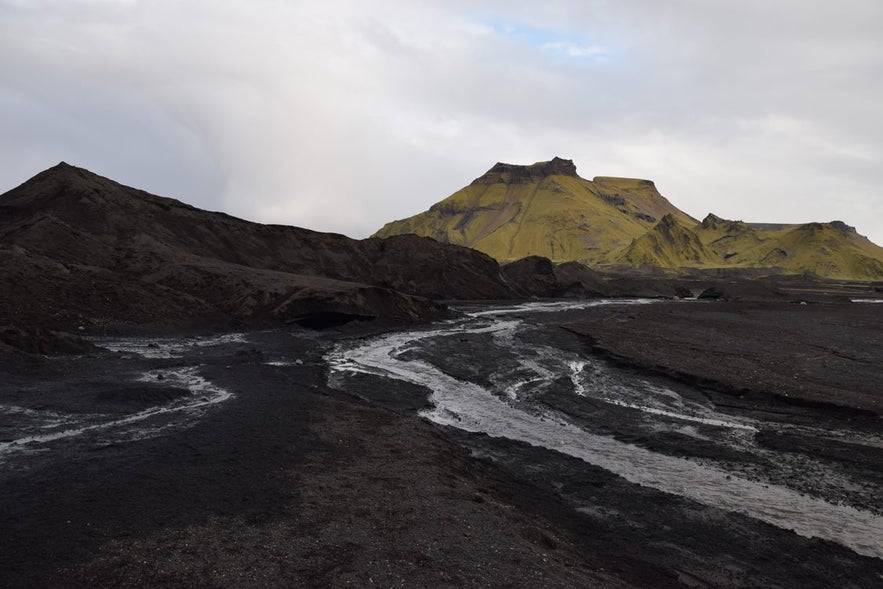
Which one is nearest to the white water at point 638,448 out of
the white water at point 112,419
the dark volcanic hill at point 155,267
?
the white water at point 112,419

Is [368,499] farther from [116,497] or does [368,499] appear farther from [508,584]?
[116,497]

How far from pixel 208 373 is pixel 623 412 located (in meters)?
17.6

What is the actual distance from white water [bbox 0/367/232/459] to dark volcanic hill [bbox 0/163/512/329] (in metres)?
13.9

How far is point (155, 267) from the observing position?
45.5 meters

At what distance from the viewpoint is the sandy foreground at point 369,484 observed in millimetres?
9188

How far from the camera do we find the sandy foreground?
9188mm

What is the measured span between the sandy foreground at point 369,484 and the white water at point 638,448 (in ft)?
1.87

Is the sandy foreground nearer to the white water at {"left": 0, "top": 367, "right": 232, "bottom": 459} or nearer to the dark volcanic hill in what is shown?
the white water at {"left": 0, "top": 367, "right": 232, "bottom": 459}

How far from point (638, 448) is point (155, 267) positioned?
41.3 metres

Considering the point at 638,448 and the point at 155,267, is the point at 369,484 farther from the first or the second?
the point at 155,267

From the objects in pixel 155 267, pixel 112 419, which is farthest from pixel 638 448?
pixel 155 267

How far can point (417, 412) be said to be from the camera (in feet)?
70.3

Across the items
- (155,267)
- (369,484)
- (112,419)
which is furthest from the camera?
(155,267)

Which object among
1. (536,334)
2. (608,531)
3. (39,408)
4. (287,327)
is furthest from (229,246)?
(608,531)
